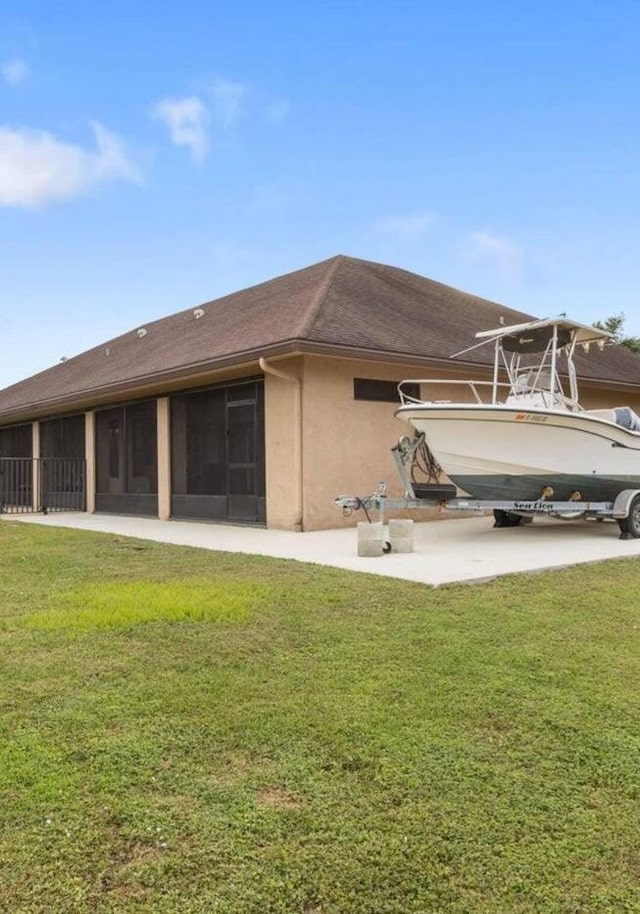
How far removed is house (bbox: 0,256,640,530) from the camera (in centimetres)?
1105

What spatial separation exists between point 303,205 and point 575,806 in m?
18.5

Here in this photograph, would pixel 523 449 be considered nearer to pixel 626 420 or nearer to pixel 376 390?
pixel 626 420

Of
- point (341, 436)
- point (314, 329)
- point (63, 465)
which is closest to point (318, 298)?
point (314, 329)

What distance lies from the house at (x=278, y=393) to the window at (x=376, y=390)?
0.02 meters

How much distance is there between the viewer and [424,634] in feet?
14.5

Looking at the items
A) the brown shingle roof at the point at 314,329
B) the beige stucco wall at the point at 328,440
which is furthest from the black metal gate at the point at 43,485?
the beige stucco wall at the point at 328,440

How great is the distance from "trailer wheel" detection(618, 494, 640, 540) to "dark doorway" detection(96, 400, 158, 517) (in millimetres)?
8982

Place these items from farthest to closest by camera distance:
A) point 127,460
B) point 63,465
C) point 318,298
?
point 63,465, point 127,460, point 318,298

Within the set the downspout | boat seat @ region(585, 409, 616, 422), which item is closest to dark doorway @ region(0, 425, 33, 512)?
the downspout

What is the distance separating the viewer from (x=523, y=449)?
895cm

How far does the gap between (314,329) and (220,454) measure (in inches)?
125

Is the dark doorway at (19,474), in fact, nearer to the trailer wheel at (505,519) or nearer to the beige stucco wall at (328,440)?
the beige stucco wall at (328,440)

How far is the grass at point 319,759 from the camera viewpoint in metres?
1.96

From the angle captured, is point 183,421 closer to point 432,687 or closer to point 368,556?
point 368,556
